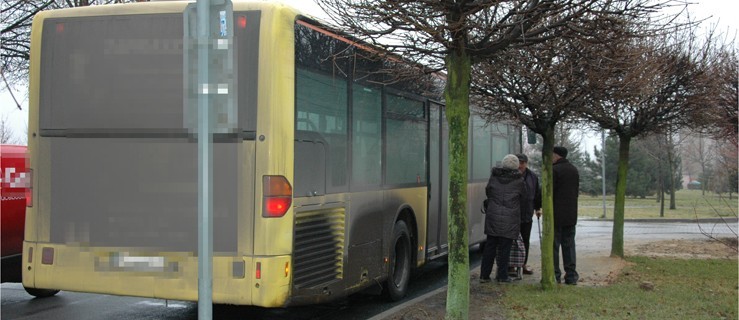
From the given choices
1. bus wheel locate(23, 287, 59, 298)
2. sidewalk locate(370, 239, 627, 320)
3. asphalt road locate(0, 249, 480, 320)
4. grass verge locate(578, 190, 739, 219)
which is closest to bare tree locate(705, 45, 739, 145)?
grass verge locate(578, 190, 739, 219)

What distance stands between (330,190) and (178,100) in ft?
5.46

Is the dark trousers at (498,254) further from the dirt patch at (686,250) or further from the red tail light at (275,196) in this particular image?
the dirt patch at (686,250)

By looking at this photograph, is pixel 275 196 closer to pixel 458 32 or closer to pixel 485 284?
pixel 458 32

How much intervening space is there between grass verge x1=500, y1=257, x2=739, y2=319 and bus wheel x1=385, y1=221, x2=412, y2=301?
51.7 inches

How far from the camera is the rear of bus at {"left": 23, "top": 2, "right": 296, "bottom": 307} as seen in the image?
18.7ft

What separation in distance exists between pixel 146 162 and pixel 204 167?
5.34ft

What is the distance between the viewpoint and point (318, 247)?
6410 millimetres

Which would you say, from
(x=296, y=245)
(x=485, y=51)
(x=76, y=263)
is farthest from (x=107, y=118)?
(x=485, y=51)

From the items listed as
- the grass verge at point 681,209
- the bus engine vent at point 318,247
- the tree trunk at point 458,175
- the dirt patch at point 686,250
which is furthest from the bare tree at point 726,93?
the bus engine vent at point 318,247

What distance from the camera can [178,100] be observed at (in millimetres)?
5906

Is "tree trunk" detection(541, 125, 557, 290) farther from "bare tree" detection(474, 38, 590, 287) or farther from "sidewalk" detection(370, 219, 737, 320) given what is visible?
"sidewalk" detection(370, 219, 737, 320)

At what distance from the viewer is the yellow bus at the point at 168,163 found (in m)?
5.73

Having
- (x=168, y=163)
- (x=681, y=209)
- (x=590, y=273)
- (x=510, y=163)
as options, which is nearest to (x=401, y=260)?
(x=510, y=163)

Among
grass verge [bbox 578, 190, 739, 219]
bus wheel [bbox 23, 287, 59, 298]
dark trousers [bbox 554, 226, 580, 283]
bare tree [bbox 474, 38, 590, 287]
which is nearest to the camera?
bare tree [bbox 474, 38, 590, 287]
